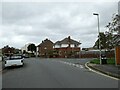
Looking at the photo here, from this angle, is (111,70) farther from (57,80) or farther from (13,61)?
(13,61)

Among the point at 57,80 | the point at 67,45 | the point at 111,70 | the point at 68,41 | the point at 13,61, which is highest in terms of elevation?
the point at 68,41

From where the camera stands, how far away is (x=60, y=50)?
12062 cm

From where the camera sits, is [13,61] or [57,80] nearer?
[57,80]

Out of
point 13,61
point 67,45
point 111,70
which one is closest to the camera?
point 111,70

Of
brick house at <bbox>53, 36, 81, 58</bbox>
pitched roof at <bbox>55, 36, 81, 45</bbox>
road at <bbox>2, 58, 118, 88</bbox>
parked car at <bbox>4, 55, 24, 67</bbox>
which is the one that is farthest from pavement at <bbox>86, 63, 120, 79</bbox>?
pitched roof at <bbox>55, 36, 81, 45</bbox>

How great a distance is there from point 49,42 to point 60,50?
18.5 metres

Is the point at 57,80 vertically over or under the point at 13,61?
under

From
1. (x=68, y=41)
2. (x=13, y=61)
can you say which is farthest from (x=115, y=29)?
(x=68, y=41)

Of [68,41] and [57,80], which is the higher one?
[68,41]

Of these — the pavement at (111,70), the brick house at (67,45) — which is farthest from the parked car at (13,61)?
the brick house at (67,45)

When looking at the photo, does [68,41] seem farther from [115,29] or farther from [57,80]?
[57,80]

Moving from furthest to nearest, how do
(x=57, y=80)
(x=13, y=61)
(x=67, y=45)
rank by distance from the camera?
(x=67, y=45) → (x=13, y=61) → (x=57, y=80)

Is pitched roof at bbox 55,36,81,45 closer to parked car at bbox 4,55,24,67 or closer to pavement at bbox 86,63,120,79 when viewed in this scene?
parked car at bbox 4,55,24,67

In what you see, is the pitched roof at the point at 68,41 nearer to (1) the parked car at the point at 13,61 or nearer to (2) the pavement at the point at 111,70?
(1) the parked car at the point at 13,61
